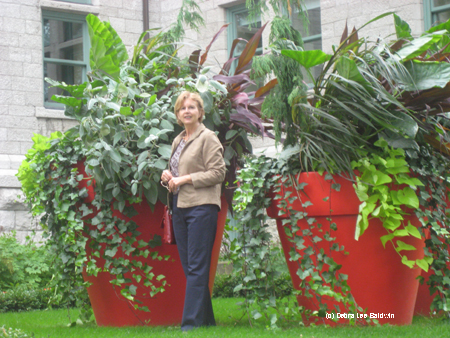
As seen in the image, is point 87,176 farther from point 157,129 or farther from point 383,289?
point 383,289

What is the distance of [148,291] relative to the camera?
3422mm

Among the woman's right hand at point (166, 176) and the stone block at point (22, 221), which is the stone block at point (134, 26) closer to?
the stone block at point (22, 221)

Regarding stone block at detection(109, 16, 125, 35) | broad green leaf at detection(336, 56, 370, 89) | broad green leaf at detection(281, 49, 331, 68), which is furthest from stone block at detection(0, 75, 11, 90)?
broad green leaf at detection(336, 56, 370, 89)

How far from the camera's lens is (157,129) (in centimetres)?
330

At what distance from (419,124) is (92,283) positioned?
7.17ft

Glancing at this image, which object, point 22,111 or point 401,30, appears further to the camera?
point 22,111

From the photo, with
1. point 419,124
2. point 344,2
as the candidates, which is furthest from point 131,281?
point 344,2

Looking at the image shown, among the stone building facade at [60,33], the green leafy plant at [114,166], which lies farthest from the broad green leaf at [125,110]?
the stone building facade at [60,33]

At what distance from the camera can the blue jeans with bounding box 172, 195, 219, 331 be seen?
305cm

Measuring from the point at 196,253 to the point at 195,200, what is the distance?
0.29 metres

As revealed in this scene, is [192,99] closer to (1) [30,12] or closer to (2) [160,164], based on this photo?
(2) [160,164]

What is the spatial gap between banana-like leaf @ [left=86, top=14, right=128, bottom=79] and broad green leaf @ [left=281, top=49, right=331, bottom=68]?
155 centimetres

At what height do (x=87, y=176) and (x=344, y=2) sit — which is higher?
(x=344, y=2)

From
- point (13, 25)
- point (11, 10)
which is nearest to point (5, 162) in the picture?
point (13, 25)
